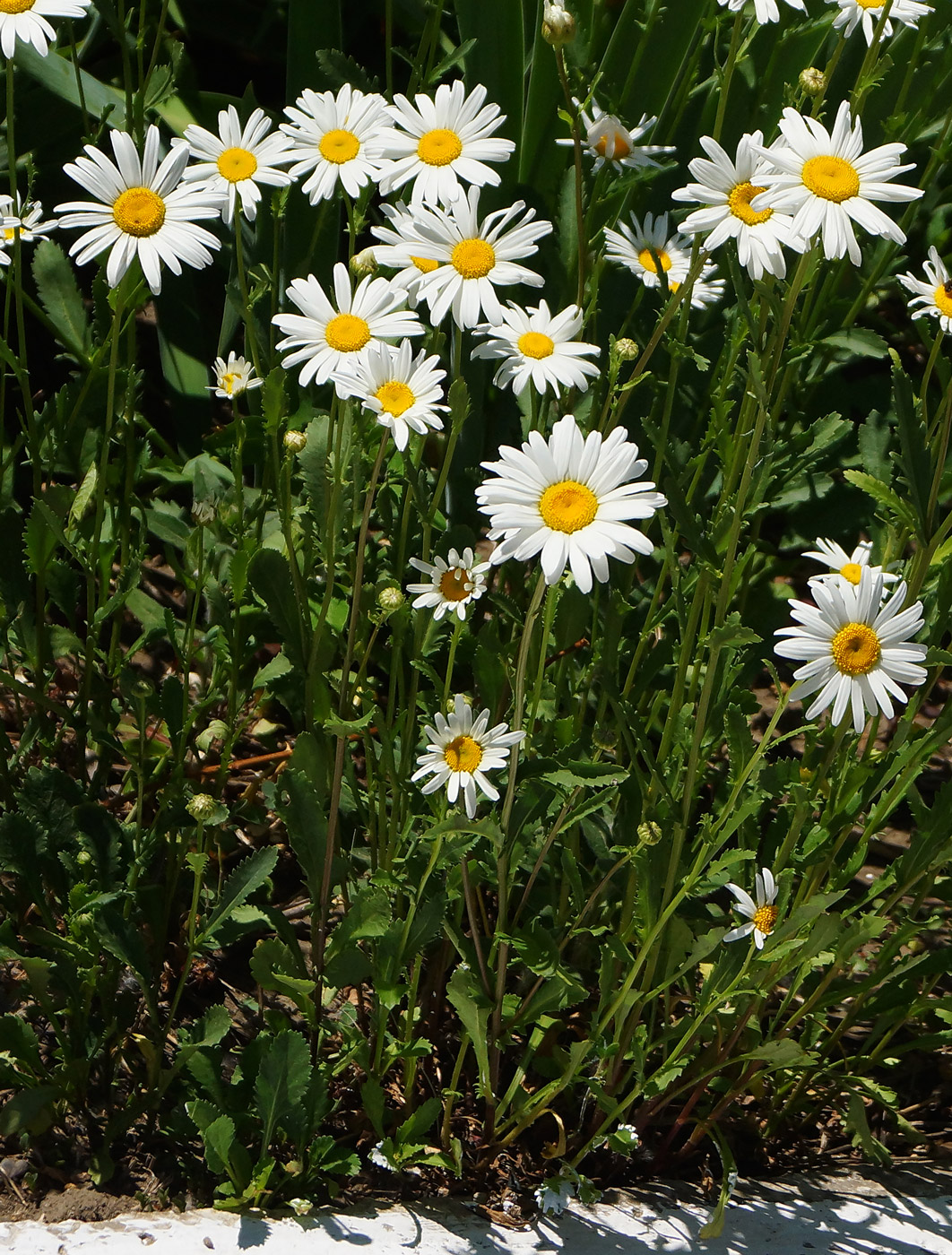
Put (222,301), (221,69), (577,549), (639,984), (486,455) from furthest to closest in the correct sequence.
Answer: (221,69) < (222,301) < (486,455) < (639,984) < (577,549)

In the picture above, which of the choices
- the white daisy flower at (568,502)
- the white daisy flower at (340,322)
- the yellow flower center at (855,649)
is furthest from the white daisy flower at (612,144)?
the yellow flower center at (855,649)

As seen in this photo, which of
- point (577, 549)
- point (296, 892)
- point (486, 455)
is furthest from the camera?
point (486, 455)

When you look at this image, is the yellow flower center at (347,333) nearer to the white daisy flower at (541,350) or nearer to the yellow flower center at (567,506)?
the white daisy flower at (541,350)

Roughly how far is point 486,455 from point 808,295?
25.4 inches

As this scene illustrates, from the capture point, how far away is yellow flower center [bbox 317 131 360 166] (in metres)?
1.32

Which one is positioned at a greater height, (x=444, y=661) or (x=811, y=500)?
(x=811, y=500)

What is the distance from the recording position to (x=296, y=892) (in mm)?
1669

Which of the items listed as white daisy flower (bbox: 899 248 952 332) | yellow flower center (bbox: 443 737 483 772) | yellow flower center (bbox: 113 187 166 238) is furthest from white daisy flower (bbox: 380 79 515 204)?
yellow flower center (bbox: 443 737 483 772)

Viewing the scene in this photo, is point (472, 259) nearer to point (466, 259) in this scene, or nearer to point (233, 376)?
point (466, 259)

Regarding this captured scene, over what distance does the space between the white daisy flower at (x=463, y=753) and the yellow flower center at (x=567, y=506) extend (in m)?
0.27

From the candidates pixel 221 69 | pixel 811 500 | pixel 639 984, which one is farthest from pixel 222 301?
pixel 639 984

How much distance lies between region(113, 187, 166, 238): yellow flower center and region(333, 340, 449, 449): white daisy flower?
251mm

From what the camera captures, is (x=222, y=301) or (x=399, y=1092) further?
(x=222, y=301)

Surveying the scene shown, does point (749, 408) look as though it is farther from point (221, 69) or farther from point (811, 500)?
point (221, 69)
